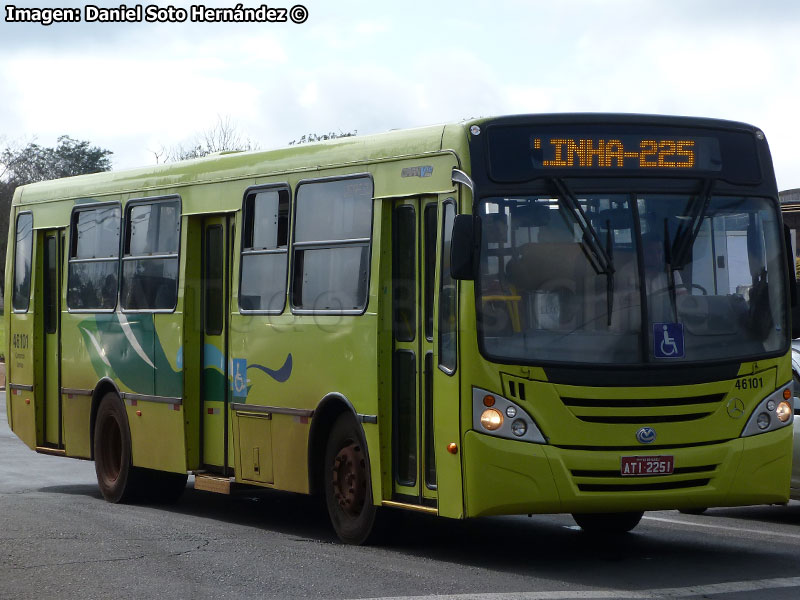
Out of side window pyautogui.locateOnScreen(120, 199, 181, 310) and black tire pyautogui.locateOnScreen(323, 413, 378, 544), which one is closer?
black tire pyautogui.locateOnScreen(323, 413, 378, 544)

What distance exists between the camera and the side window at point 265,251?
1209cm

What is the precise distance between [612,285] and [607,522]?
2.88 metres

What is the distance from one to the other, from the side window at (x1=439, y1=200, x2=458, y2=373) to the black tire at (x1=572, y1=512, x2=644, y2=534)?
8.23 feet

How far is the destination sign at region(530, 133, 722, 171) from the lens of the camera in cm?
991

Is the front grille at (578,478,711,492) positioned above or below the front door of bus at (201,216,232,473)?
below

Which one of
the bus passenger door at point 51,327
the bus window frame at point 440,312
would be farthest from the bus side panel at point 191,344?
the bus window frame at point 440,312

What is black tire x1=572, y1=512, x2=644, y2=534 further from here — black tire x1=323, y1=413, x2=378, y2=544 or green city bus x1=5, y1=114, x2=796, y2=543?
black tire x1=323, y1=413, x2=378, y2=544

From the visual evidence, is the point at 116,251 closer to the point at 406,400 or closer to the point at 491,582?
the point at 406,400

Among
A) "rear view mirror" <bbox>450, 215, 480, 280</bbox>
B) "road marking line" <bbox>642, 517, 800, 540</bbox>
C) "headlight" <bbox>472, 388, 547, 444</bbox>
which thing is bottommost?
"road marking line" <bbox>642, 517, 800, 540</bbox>

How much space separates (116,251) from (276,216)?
3.20m

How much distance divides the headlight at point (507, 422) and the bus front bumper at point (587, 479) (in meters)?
0.04

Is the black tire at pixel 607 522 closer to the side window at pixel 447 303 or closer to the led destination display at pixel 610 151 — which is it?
the side window at pixel 447 303

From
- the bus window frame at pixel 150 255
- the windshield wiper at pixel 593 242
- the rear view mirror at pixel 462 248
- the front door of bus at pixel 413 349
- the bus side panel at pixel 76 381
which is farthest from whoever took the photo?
the bus side panel at pixel 76 381

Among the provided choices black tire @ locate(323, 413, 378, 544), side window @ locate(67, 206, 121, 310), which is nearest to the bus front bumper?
black tire @ locate(323, 413, 378, 544)
